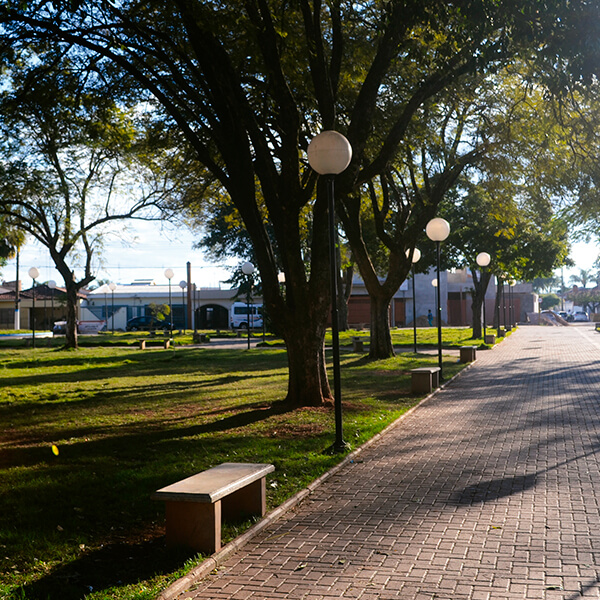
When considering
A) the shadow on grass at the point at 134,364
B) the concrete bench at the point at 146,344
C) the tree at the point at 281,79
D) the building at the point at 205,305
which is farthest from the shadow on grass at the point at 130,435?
the building at the point at 205,305

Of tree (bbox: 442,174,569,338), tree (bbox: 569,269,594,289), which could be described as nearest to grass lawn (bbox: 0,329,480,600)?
tree (bbox: 442,174,569,338)

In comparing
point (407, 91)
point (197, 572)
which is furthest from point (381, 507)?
point (407, 91)

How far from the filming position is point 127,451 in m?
8.31

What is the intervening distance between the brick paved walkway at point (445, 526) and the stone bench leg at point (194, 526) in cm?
19

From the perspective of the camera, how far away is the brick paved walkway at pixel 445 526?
4.09 metres

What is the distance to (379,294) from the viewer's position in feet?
70.3

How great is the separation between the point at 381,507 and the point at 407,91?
11.6 metres

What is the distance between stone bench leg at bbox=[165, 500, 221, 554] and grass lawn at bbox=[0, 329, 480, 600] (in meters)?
0.12

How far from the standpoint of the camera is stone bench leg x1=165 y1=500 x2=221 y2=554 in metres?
4.63

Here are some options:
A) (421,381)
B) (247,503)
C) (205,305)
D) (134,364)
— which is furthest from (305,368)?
(205,305)

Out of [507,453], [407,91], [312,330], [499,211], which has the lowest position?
[507,453]

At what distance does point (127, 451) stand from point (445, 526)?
435 cm

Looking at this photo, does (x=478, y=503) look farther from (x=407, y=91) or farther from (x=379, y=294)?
(x=379, y=294)

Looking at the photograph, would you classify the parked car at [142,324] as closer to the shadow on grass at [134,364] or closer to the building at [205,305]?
the building at [205,305]
